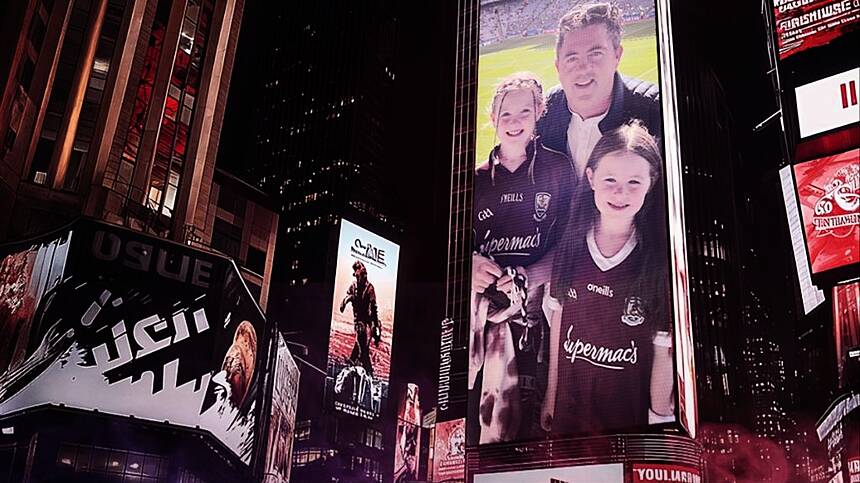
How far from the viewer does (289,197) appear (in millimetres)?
119438

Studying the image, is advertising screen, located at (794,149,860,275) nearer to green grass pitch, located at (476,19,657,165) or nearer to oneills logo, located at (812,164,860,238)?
oneills logo, located at (812,164,860,238)

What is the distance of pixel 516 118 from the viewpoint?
3859 cm

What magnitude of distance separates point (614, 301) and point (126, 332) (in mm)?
18127

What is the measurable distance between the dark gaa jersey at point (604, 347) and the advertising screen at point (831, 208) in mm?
11347

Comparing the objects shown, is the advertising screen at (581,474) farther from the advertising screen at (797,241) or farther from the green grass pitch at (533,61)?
the green grass pitch at (533,61)

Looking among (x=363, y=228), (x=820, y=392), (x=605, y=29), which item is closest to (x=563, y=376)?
(x=605, y=29)

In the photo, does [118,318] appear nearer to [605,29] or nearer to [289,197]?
[605,29]

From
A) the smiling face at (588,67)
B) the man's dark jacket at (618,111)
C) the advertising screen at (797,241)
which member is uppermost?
the smiling face at (588,67)

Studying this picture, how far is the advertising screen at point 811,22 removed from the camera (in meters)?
22.7

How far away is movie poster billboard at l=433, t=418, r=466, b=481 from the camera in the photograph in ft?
205

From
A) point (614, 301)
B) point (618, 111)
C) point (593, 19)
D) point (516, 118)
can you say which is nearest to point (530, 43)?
point (593, 19)

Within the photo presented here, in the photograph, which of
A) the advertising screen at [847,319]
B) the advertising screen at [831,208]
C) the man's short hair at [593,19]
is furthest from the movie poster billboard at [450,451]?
the advertising screen at [831,208]

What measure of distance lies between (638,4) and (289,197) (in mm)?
86152

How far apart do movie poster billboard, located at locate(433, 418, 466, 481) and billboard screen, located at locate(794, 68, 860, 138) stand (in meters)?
43.7
